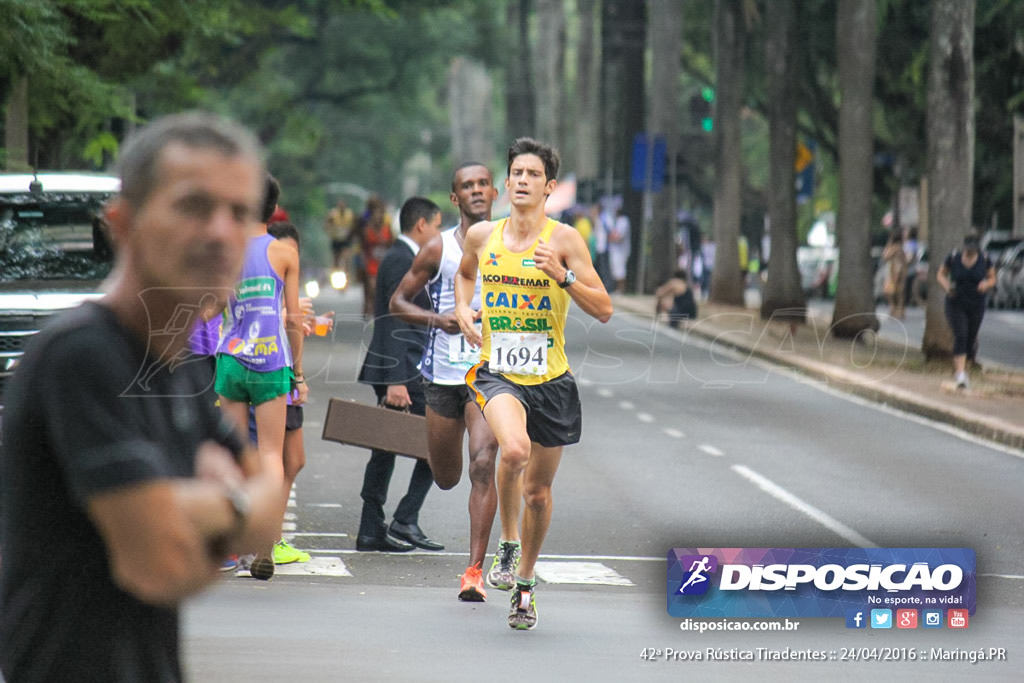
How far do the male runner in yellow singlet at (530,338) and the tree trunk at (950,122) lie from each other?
55.9 feet

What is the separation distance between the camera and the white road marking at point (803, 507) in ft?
35.3

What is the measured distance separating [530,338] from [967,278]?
14994 millimetres

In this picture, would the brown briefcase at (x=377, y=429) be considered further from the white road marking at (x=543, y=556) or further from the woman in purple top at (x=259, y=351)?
the woman in purple top at (x=259, y=351)

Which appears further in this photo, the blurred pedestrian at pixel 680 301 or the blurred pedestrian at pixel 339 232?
the blurred pedestrian at pixel 339 232

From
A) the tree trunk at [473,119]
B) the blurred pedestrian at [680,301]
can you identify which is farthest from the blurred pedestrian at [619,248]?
the tree trunk at [473,119]

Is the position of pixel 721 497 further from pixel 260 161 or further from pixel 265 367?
pixel 260 161

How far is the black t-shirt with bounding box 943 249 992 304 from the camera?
22.1m

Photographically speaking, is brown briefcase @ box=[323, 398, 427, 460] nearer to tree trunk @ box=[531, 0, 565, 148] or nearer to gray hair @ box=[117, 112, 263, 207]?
gray hair @ box=[117, 112, 263, 207]

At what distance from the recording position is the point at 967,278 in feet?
72.6

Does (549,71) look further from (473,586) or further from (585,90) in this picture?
(473,586)

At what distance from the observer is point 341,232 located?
41.7 meters

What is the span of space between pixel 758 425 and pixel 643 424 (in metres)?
1.18

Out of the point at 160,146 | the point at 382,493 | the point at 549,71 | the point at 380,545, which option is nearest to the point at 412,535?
the point at 380,545

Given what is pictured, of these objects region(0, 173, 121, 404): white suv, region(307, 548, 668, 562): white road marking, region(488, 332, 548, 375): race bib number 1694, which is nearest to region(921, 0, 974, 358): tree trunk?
region(0, 173, 121, 404): white suv
